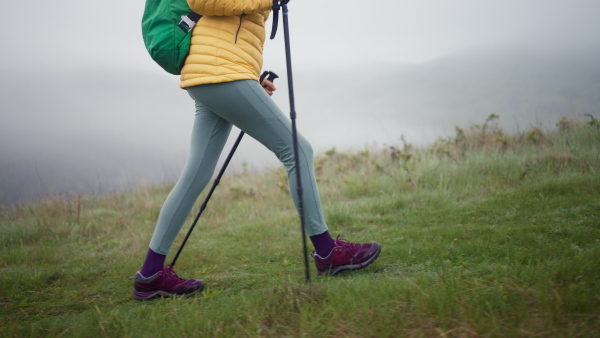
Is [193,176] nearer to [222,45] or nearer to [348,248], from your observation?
[222,45]

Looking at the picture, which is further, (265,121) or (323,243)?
(323,243)

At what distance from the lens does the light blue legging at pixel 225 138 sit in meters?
2.73

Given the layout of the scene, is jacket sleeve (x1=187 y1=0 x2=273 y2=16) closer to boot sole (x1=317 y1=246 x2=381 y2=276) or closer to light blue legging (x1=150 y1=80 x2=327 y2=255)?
light blue legging (x1=150 y1=80 x2=327 y2=255)

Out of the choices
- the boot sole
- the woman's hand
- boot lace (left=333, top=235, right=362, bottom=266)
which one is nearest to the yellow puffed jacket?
the woman's hand

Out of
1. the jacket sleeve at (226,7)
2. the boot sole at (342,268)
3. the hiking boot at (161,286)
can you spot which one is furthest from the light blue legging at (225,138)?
the jacket sleeve at (226,7)

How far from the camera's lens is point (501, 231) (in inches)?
145

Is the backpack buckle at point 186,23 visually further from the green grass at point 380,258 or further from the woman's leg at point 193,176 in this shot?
the green grass at point 380,258

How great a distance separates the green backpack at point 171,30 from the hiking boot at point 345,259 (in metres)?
1.64

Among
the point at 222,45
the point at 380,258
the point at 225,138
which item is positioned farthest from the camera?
the point at 380,258

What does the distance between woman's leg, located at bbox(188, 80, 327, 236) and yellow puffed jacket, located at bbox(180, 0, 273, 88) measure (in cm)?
7

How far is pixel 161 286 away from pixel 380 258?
1669 mm

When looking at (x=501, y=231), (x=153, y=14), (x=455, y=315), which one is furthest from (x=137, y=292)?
(x=501, y=231)

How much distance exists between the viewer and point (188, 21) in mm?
2738

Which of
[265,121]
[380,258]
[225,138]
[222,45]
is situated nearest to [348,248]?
[380,258]
